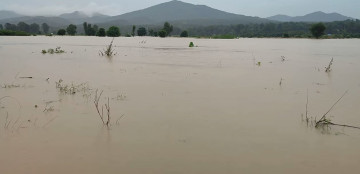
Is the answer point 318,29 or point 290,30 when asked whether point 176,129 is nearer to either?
point 318,29

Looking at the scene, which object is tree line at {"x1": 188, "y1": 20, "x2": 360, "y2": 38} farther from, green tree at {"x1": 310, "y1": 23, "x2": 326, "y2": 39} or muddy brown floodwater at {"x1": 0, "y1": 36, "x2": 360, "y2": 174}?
muddy brown floodwater at {"x1": 0, "y1": 36, "x2": 360, "y2": 174}

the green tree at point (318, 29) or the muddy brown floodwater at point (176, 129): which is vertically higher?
the green tree at point (318, 29)

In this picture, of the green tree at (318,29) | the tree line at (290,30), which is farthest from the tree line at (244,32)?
the green tree at (318,29)

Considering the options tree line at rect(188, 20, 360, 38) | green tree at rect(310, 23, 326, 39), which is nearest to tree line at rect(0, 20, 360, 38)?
tree line at rect(188, 20, 360, 38)

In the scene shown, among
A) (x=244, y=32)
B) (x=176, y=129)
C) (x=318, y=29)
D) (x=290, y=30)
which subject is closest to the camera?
(x=176, y=129)

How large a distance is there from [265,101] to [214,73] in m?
2.96

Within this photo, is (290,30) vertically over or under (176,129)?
over

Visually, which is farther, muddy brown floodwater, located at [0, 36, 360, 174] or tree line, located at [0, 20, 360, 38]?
tree line, located at [0, 20, 360, 38]

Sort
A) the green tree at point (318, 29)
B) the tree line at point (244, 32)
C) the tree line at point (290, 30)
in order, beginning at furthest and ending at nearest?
the tree line at point (290, 30) → the tree line at point (244, 32) → the green tree at point (318, 29)

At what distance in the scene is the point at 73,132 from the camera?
10.7 feet

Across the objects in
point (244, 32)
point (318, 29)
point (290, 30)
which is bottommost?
point (318, 29)

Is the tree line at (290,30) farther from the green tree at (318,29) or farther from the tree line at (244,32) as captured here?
the green tree at (318,29)

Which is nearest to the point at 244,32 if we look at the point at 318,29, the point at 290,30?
the point at 290,30

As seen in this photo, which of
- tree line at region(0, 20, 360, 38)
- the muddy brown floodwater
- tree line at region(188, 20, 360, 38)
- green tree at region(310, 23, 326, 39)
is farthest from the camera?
tree line at region(188, 20, 360, 38)
